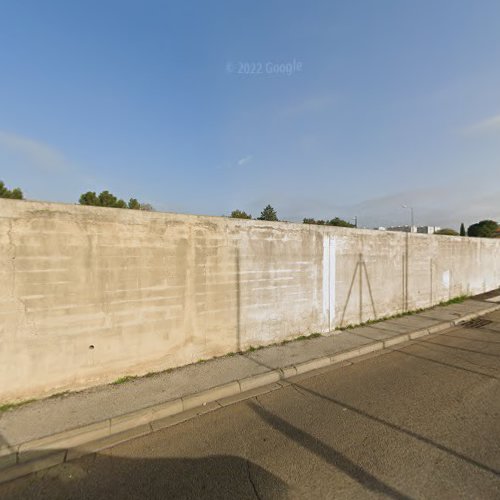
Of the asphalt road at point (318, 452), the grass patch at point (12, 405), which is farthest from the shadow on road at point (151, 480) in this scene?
the grass patch at point (12, 405)

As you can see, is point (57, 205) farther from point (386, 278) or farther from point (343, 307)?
point (386, 278)

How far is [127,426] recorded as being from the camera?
3.60 metres

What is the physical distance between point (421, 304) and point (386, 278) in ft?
8.44

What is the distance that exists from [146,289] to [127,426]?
6.49ft

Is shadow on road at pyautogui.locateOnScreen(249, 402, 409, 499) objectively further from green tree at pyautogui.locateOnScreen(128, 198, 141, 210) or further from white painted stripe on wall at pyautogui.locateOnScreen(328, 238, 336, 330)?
green tree at pyautogui.locateOnScreen(128, 198, 141, 210)

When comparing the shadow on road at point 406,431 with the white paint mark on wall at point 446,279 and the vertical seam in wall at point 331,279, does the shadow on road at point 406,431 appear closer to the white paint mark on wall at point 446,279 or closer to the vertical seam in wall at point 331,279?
the vertical seam in wall at point 331,279

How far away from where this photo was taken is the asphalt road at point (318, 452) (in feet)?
8.68

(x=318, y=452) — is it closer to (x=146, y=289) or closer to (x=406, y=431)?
(x=406, y=431)

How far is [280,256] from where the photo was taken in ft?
21.4

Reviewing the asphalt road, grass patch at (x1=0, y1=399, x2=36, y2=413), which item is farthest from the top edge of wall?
the asphalt road

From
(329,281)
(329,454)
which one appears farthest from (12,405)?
(329,281)

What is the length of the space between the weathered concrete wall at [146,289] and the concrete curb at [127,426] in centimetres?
112

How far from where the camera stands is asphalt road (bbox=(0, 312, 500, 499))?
2.65m

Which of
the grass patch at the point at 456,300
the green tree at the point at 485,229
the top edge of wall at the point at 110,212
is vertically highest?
the green tree at the point at 485,229
